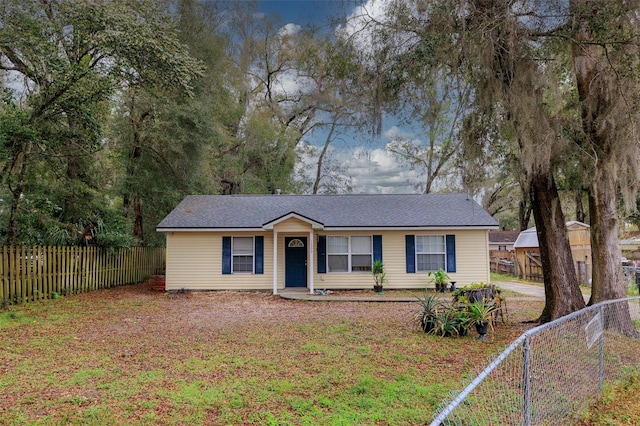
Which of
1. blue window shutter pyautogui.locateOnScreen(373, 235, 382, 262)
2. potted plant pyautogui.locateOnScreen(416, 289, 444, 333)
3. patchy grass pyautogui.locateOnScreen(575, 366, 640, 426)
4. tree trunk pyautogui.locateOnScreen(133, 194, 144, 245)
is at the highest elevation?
tree trunk pyautogui.locateOnScreen(133, 194, 144, 245)

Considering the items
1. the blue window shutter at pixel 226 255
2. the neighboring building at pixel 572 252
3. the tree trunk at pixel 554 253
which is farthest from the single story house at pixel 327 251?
the tree trunk at pixel 554 253

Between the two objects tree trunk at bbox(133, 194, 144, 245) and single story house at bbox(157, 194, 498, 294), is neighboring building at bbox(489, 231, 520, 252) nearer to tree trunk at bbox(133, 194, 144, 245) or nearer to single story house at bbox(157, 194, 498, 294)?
single story house at bbox(157, 194, 498, 294)

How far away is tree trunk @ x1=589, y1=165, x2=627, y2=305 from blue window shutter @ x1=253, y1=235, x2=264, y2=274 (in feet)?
32.3

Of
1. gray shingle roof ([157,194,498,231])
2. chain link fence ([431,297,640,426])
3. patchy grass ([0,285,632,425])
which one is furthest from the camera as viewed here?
gray shingle roof ([157,194,498,231])

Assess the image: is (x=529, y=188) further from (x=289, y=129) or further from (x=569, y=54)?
(x=289, y=129)

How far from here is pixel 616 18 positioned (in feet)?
18.7

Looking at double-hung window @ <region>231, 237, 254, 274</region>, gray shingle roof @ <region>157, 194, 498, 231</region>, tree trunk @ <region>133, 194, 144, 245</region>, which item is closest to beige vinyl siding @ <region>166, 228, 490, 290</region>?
double-hung window @ <region>231, 237, 254, 274</region>

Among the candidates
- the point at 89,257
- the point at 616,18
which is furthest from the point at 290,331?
the point at 89,257

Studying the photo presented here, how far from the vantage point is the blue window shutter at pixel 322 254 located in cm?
1400

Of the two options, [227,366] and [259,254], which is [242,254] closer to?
[259,254]

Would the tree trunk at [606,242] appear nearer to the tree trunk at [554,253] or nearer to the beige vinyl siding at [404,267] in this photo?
the tree trunk at [554,253]

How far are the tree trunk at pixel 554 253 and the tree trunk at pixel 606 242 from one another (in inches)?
17.6

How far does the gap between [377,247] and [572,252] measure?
875cm

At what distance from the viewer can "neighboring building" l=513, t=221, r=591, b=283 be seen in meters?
15.8
